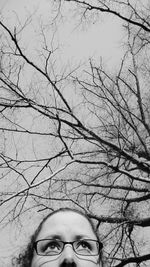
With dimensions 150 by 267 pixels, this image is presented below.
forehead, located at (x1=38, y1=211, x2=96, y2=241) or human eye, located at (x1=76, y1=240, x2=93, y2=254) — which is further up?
forehead, located at (x1=38, y1=211, x2=96, y2=241)

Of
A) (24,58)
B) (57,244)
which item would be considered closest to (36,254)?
(57,244)

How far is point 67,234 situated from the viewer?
4.05 ft

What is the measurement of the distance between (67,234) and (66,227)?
0.09 ft

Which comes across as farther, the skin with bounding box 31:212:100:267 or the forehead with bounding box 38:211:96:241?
the forehead with bounding box 38:211:96:241

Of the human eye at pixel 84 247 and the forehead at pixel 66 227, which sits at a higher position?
the forehead at pixel 66 227

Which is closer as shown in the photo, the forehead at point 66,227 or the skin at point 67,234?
the skin at point 67,234

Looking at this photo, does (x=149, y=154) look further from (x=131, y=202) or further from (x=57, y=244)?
(x=57, y=244)

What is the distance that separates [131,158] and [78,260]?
546 cm

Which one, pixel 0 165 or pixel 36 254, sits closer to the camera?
pixel 36 254

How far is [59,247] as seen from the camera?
1191 mm

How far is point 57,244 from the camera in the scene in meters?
1.19

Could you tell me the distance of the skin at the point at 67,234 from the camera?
1120 millimetres

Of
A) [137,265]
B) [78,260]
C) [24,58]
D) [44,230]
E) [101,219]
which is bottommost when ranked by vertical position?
[78,260]

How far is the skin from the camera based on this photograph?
112cm
